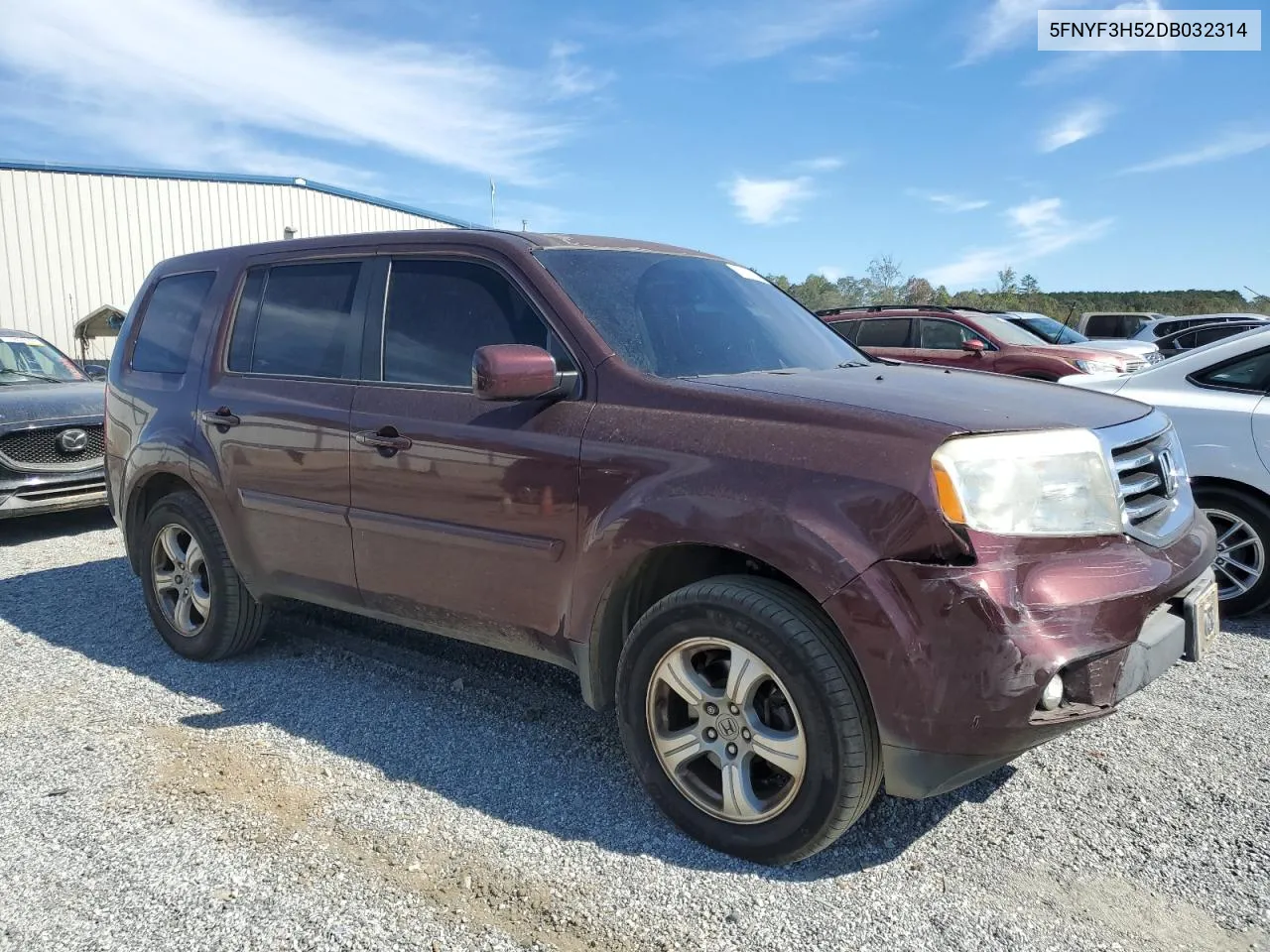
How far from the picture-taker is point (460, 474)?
3.30 metres

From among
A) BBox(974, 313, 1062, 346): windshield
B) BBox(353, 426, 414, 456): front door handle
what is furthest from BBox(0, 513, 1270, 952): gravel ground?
BBox(974, 313, 1062, 346): windshield

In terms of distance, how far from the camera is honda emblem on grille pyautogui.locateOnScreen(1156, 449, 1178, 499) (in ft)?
9.93

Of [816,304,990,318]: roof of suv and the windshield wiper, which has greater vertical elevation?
[816,304,990,318]: roof of suv

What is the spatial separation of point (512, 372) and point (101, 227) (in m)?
21.3

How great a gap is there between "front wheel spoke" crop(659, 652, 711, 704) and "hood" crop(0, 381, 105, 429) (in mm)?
6185

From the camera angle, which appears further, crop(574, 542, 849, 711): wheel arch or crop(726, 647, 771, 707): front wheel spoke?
crop(574, 542, 849, 711): wheel arch

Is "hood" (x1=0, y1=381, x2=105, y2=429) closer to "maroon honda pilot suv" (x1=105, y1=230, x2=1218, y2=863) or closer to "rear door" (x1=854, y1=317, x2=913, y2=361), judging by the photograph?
"maroon honda pilot suv" (x1=105, y1=230, x2=1218, y2=863)

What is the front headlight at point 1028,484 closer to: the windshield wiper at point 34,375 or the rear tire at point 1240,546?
the rear tire at point 1240,546

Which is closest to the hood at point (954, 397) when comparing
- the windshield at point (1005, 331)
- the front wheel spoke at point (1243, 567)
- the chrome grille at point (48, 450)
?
the front wheel spoke at point (1243, 567)

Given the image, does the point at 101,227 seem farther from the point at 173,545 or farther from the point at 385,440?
the point at 385,440

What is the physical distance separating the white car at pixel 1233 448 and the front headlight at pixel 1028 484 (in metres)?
2.73

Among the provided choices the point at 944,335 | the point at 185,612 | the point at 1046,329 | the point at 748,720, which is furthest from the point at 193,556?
the point at 1046,329

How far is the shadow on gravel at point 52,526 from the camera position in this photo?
25.1 ft

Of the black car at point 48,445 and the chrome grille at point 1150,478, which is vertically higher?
the chrome grille at point 1150,478
